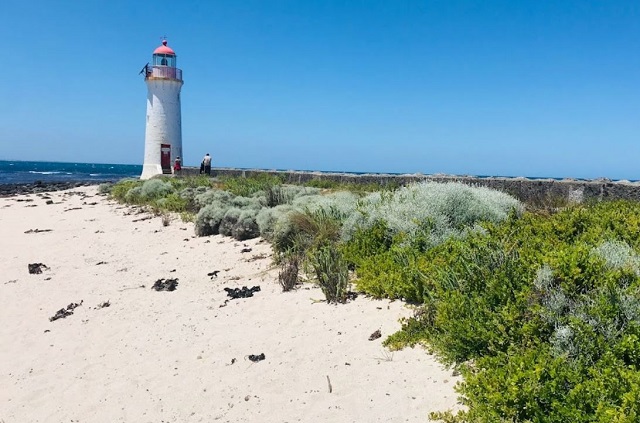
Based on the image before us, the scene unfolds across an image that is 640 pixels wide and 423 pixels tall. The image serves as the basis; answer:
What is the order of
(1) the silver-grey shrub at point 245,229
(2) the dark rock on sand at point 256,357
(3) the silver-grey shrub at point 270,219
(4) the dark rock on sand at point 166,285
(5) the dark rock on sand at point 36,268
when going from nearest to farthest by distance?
(2) the dark rock on sand at point 256,357 < (4) the dark rock on sand at point 166,285 < (5) the dark rock on sand at point 36,268 < (3) the silver-grey shrub at point 270,219 < (1) the silver-grey shrub at point 245,229

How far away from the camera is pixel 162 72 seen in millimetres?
27266

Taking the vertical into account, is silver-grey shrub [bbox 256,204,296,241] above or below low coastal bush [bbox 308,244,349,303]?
above

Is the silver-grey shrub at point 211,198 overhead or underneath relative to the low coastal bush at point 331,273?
overhead

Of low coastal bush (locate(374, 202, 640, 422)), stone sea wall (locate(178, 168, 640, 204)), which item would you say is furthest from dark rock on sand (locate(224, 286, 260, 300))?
stone sea wall (locate(178, 168, 640, 204))

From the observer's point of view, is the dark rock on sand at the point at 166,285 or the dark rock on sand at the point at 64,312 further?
the dark rock on sand at the point at 166,285

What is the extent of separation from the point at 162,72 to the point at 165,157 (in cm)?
434

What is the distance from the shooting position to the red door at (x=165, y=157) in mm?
27438

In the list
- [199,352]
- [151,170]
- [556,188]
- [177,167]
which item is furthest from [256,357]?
[151,170]

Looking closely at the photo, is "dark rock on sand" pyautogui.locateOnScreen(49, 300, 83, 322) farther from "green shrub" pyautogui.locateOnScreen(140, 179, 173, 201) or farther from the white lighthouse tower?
the white lighthouse tower

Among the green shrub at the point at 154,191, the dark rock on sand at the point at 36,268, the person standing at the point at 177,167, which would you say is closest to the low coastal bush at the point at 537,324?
the dark rock on sand at the point at 36,268

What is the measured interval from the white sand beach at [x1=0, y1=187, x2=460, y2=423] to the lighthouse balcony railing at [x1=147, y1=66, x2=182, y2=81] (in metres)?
19.8

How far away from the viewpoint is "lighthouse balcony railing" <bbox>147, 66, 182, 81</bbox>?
27.2 metres

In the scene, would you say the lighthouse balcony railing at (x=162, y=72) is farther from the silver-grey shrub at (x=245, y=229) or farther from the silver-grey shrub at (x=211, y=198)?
the silver-grey shrub at (x=245, y=229)

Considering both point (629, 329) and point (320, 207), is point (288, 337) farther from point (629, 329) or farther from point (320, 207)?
point (320, 207)
